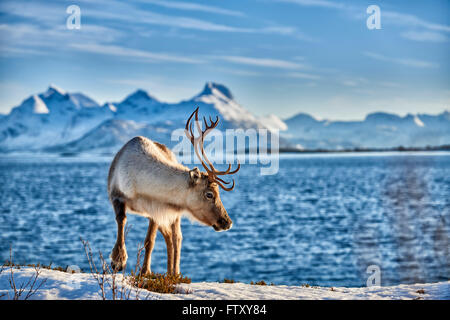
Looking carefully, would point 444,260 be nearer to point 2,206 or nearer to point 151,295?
point 151,295

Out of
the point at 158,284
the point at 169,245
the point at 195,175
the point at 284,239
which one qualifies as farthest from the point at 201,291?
the point at 284,239

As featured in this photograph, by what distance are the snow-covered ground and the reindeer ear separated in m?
1.96

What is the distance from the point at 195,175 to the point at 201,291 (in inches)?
85.2

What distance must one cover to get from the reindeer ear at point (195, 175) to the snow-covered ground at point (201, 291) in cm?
196

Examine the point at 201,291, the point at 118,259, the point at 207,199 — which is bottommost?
the point at 201,291

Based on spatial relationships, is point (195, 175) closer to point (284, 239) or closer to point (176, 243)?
point (176, 243)

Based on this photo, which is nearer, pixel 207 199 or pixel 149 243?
pixel 207 199

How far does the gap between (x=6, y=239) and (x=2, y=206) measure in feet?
119

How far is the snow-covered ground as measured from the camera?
7840 mm

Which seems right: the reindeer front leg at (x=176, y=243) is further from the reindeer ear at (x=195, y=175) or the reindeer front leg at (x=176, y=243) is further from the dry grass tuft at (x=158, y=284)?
the reindeer ear at (x=195, y=175)

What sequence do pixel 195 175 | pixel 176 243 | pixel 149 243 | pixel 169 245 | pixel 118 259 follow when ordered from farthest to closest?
pixel 149 243
pixel 169 245
pixel 176 243
pixel 195 175
pixel 118 259

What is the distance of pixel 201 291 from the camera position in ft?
29.4

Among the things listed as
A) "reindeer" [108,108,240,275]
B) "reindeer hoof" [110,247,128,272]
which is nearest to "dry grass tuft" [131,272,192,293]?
"reindeer hoof" [110,247,128,272]
